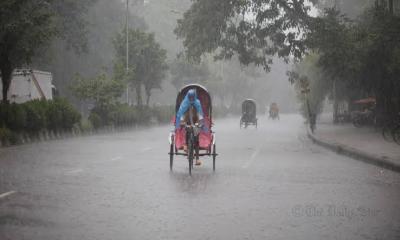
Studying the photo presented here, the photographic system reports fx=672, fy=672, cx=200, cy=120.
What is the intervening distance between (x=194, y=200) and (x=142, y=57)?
45.5 meters

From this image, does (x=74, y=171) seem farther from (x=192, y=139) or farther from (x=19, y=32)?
(x=19, y=32)

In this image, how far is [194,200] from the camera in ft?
33.7

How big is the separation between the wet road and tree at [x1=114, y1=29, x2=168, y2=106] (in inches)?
1460

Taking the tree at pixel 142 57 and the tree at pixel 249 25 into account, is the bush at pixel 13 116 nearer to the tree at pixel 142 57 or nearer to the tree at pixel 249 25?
the tree at pixel 249 25

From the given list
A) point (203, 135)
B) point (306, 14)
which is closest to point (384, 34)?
point (306, 14)

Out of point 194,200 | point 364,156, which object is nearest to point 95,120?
point 364,156

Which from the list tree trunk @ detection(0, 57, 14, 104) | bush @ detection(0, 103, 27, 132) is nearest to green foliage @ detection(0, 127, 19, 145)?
bush @ detection(0, 103, 27, 132)

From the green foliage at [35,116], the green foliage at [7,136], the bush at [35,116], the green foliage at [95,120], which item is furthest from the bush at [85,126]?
the green foliage at [7,136]

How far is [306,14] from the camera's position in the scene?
3788 centimetres

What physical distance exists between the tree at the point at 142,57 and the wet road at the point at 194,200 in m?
37.1

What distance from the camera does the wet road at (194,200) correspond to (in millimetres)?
7750

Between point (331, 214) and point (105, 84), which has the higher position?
point (105, 84)

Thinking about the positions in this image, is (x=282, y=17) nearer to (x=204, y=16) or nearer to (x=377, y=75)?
(x=204, y=16)

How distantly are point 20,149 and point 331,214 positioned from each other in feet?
48.3
